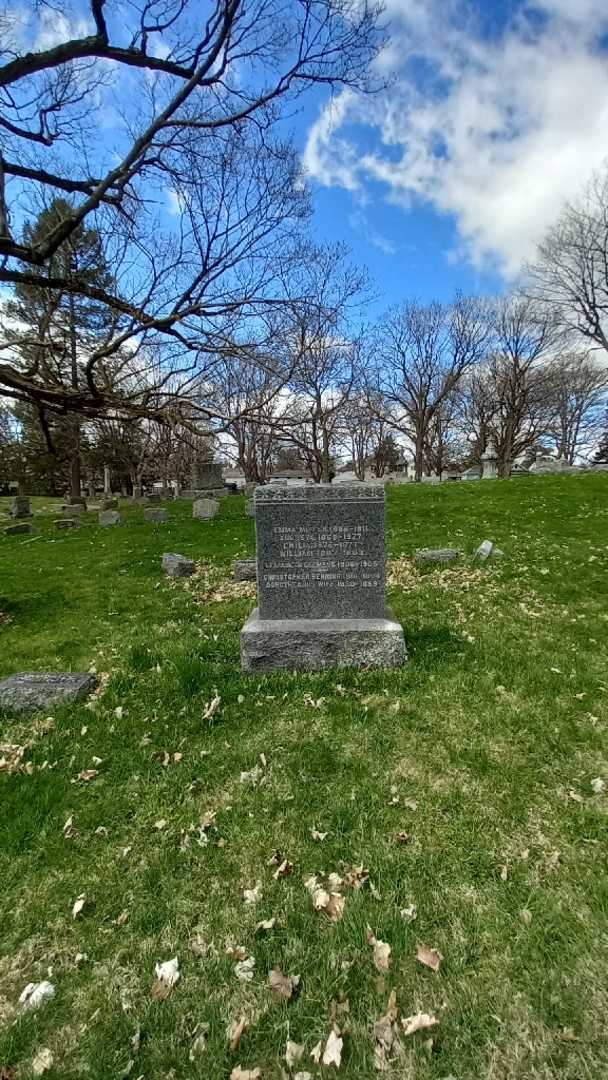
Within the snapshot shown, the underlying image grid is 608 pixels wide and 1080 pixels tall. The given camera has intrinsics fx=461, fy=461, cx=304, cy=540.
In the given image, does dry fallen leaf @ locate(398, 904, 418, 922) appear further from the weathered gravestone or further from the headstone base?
the weathered gravestone

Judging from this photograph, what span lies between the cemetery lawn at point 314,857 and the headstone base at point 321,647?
0.54 feet

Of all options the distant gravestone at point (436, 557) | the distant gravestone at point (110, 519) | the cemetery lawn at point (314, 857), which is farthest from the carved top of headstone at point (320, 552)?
the distant gravestone at point (110, 519)

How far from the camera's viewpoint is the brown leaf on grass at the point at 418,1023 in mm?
1674

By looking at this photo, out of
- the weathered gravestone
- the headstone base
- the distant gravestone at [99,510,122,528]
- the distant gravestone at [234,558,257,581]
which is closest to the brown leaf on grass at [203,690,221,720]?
the headstone base

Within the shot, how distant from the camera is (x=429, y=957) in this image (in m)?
1.91

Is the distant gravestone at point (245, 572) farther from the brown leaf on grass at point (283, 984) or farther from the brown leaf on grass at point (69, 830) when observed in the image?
the brown leaf on grass at point (283, 984)

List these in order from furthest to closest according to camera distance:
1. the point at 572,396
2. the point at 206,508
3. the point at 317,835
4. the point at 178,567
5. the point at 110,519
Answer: the point at 572,396 → the point at 110,519 → the point at 206,508 → the point at 178,567 → the point at 317,835

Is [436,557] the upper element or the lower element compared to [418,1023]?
upper

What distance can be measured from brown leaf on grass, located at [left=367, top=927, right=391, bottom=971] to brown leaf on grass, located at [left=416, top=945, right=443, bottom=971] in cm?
12

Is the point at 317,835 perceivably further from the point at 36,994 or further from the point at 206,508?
the point at 206,508

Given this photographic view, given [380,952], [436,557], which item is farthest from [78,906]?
[436,557]

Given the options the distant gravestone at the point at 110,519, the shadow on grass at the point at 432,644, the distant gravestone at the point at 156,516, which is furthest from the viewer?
the distant gravestone at the point at 110,519

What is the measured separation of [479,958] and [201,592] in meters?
5.90

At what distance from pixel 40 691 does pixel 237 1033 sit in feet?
10.2
